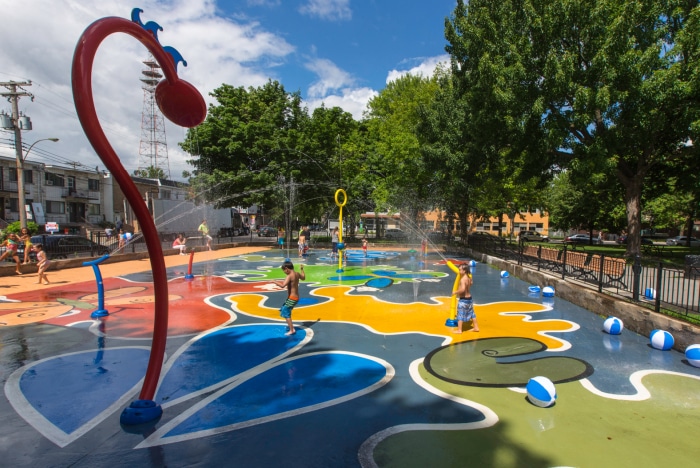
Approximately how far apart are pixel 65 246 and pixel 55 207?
33.0 m

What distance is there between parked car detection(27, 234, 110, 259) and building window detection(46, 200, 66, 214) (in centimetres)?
3121

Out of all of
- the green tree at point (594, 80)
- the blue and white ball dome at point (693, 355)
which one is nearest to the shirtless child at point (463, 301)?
the blue and white ball dome at point (693, 355)

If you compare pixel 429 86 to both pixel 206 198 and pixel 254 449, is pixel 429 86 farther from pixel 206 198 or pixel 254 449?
pixel 254 449

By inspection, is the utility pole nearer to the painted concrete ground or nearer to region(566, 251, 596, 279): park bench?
the painted concrete ground

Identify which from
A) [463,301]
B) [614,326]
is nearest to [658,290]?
[614,326]

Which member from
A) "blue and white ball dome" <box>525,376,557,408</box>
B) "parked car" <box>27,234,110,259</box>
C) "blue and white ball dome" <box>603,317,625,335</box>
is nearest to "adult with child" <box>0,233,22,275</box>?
"parked car" <box>27,234,110,259</box>

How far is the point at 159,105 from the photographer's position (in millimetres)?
→ 4766

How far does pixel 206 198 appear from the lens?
3148 centimetres

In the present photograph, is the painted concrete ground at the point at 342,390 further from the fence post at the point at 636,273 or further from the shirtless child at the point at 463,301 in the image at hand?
the fence post at the point at 636,273

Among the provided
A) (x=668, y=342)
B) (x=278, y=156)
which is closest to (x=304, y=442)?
(x=668, y=342)

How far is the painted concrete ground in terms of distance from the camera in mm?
3982

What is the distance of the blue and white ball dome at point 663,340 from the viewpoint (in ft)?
23.5

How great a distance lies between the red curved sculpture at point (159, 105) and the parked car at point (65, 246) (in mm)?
19686

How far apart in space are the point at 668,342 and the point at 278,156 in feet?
89.1
